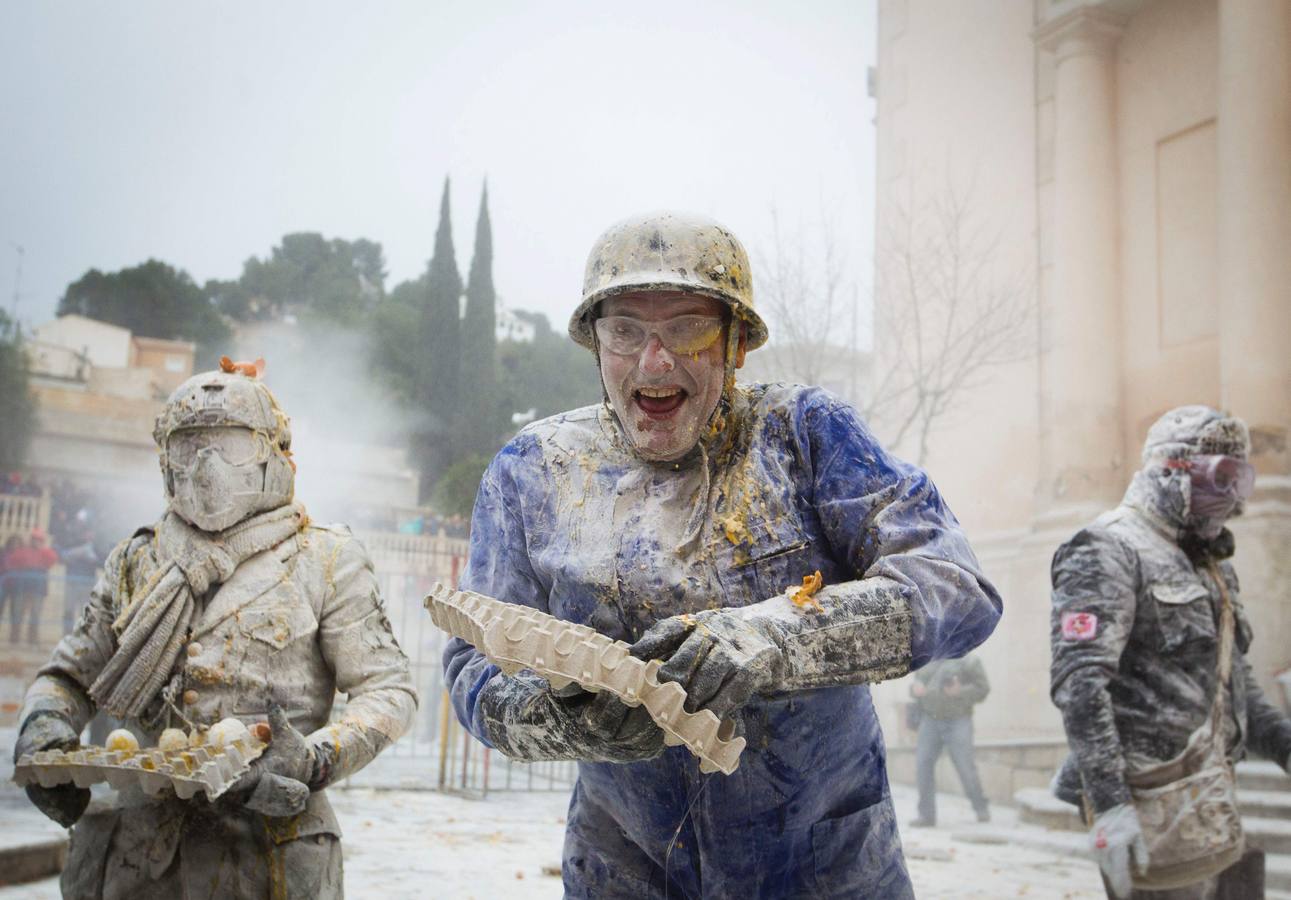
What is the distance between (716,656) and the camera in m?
1.72

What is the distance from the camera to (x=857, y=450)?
7.19ft

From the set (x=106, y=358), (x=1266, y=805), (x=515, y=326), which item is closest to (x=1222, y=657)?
(x=1266, y=805)

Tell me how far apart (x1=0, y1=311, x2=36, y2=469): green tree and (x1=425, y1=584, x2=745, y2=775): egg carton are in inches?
669

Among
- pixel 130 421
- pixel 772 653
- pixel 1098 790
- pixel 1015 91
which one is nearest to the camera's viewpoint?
pixel 772 653

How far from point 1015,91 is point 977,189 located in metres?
1.24

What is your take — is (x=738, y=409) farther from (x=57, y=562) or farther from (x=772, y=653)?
(x=57, y=562)

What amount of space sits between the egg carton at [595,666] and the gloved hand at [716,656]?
3cm

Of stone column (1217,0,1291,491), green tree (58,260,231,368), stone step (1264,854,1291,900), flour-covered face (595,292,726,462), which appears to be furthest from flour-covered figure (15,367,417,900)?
green tree (58,260,231,368)

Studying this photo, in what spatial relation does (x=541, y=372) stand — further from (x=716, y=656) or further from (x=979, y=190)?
(x=716, y=656)

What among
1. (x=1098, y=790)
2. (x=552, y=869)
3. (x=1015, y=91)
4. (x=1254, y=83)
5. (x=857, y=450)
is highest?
(x=1015, y=91)

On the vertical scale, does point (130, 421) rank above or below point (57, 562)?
above

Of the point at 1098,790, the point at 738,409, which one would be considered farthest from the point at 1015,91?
the point at 738,409

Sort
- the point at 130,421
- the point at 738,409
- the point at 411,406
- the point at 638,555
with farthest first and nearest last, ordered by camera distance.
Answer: the point at 411,406 < the point at 130,421 < the point at 738,409 < the point at 638,555

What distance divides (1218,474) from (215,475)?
10.9ft
